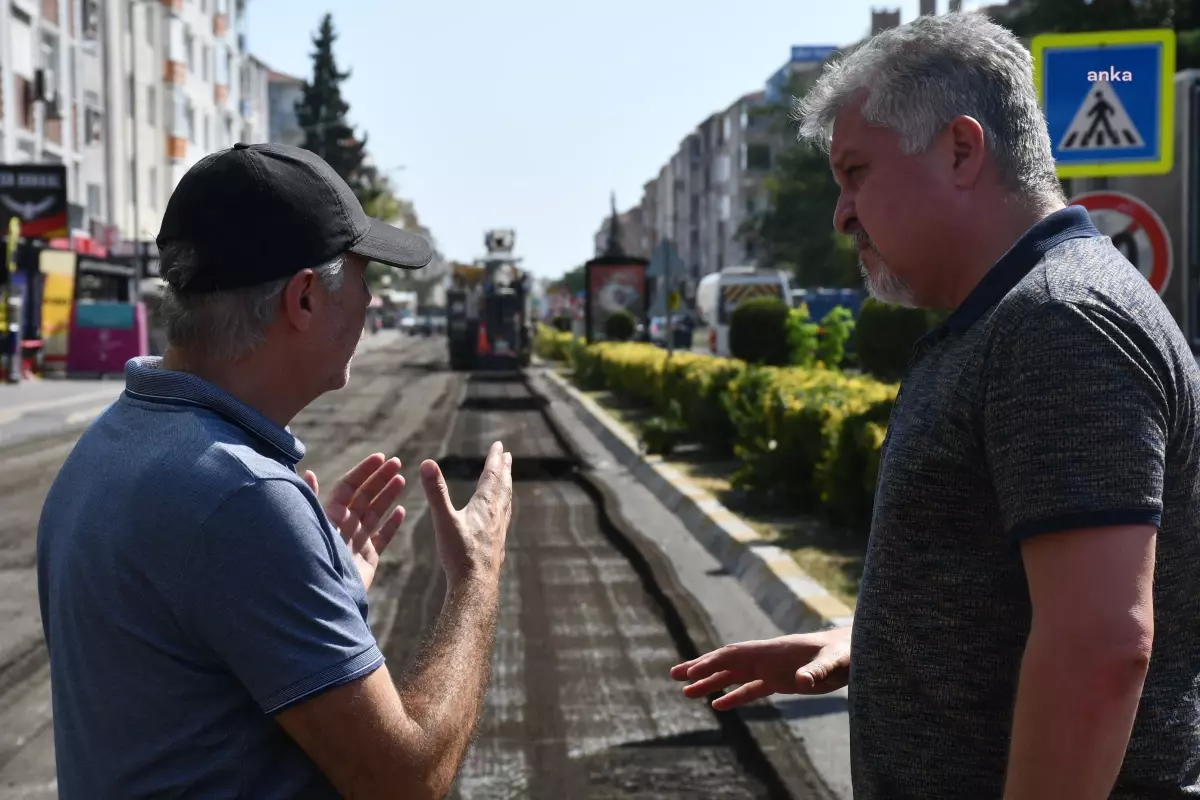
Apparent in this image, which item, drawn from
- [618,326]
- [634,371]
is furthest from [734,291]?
[634,371]

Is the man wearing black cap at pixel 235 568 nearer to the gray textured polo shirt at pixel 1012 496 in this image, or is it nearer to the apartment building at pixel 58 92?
the gray textured polo shirt at pixel 1012 496

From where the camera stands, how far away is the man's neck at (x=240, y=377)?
2.14m

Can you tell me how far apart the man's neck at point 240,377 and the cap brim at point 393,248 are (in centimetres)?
23

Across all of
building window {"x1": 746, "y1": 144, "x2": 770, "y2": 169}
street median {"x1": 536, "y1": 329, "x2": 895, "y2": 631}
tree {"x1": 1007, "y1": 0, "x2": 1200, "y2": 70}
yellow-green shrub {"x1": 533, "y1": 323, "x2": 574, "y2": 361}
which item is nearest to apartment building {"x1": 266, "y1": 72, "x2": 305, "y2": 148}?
building window {"x1": 746, "y1": 144, "x2": 770, "y2": 169}

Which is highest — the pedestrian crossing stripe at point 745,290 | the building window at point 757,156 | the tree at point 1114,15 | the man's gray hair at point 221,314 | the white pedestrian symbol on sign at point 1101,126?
the building window at point 757,156

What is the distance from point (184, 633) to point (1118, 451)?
46.9 inches

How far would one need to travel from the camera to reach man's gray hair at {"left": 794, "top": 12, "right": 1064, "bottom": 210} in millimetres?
1961

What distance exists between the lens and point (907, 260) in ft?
6.71

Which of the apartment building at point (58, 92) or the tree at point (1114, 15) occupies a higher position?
the tree at point (1114, 15)

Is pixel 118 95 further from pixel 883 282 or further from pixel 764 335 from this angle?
pixel 883 282

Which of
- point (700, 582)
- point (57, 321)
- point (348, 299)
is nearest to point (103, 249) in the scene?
point (57, 321)

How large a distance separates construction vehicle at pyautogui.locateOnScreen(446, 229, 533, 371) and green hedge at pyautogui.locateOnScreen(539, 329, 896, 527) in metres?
24.3

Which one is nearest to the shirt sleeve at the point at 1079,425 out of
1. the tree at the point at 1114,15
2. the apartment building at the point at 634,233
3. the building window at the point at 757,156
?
the tree at the point at 1114,15

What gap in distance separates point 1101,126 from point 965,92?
573cm
